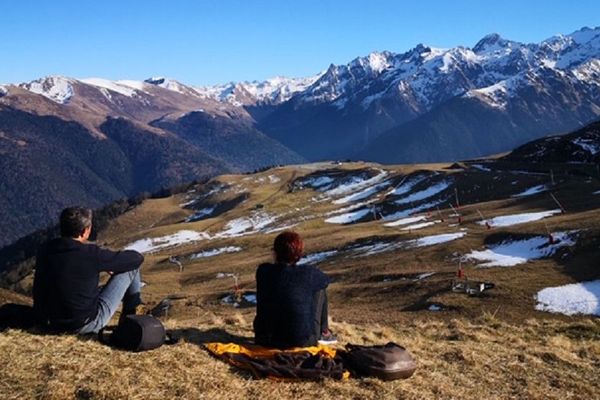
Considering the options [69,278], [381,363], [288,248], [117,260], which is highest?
[117,260]

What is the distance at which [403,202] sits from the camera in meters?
131

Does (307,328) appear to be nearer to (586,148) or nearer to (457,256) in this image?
(457,256)

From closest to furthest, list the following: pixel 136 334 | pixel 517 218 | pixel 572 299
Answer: pixel 136 334 < pixel 572 299 < pixel 517 218

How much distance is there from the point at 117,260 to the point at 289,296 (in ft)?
12.7

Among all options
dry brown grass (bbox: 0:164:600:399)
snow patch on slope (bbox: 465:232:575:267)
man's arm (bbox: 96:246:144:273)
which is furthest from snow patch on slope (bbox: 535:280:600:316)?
man's arm (bbox: 96:246:144:273)

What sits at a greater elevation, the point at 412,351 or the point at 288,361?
the point at 288,361

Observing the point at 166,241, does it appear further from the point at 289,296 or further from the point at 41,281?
the point at 289,296

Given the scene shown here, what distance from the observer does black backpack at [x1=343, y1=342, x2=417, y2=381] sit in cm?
1289

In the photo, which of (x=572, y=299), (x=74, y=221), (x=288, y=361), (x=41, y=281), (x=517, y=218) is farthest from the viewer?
(x=517, y=218)

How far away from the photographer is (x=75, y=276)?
12781mm

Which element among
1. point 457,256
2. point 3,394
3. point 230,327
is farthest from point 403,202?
point 3,394

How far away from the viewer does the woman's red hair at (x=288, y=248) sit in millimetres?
Answer: 13195

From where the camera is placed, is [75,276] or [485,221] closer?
[75,276]

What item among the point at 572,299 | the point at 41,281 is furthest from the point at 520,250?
the point at 41,281
